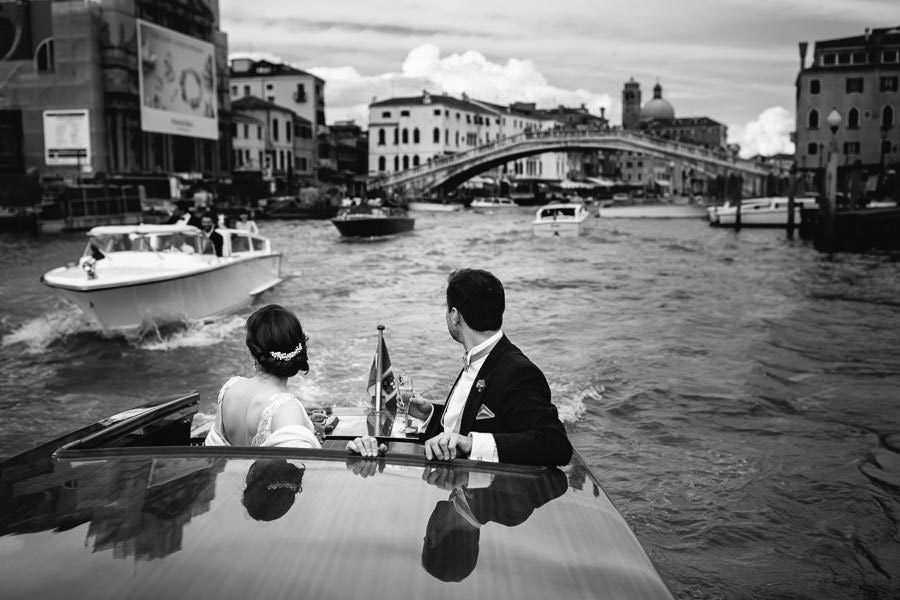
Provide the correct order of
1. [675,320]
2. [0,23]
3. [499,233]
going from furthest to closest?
[0,23]
[499,233]
[675,320]

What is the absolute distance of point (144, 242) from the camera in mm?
10953

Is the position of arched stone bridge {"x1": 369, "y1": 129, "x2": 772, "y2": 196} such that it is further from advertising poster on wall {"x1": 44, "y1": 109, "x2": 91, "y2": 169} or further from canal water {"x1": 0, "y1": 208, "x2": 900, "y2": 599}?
canal water {"x1": 0, "y1": 208, "x2": 900, "y2": 599}

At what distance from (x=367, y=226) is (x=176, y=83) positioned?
2366cm

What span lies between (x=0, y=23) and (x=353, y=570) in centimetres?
5014

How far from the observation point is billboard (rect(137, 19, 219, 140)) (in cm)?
4481

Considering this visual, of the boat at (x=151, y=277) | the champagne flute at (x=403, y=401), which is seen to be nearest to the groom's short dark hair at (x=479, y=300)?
the champagne flute at (x=403, y=401)

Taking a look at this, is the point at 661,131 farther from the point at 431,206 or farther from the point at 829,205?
the point at 829,205

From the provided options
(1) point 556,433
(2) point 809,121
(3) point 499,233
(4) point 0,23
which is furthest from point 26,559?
(2) point 809,121

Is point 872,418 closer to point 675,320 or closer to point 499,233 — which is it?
point 675,320

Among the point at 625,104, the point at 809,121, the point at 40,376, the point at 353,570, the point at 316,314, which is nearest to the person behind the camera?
the point at 353,570

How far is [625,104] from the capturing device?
140 m

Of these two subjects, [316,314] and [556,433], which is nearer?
[556,433]

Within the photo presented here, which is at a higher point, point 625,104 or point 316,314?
point 625,104

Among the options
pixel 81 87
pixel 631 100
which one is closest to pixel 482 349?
pixel 81 87
